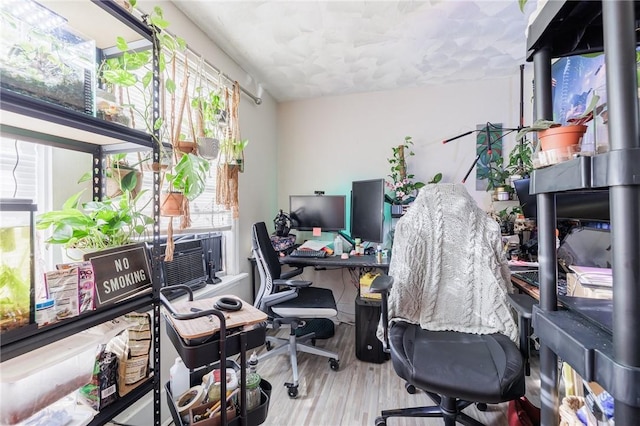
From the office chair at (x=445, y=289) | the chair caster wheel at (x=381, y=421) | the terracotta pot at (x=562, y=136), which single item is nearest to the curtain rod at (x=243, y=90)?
the office chair at (x=445, y=289)

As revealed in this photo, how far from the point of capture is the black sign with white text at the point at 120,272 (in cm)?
83

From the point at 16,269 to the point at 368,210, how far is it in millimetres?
2169

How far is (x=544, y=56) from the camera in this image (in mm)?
588

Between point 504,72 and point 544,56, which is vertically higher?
point 504,72

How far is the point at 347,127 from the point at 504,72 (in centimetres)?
154

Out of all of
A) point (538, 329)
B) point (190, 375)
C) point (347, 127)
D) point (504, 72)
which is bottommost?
point (190, 375)

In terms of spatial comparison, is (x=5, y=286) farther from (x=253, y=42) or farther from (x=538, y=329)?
(x=253, y=42)

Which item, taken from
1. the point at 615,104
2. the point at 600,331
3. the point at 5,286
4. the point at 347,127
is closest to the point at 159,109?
the point at 5,286

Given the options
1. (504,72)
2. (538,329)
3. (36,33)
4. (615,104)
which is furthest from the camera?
(504,72)

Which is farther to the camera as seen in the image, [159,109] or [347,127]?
[347,127]

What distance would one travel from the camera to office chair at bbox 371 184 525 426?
128cm

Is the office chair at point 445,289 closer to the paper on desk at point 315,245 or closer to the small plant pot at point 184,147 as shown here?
the small plant pot at point 184,147

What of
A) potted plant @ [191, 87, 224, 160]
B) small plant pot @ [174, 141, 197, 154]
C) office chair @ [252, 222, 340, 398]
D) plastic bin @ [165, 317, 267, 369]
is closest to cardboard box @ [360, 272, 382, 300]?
office chair @ [252, 222, 340, 398]

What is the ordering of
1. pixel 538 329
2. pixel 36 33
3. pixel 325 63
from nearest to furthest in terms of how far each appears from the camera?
pixel 538 329, pixel 36 33, pixel 325 63
